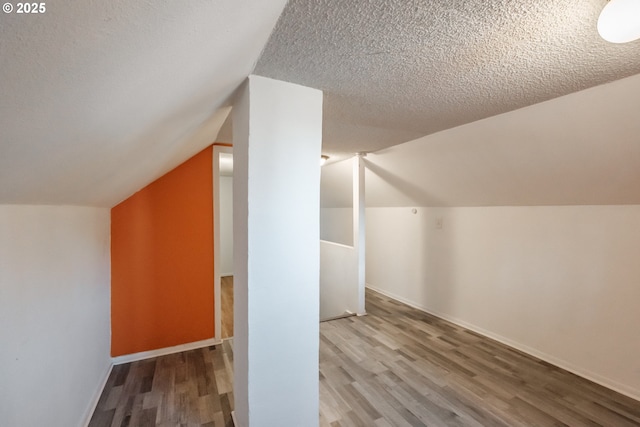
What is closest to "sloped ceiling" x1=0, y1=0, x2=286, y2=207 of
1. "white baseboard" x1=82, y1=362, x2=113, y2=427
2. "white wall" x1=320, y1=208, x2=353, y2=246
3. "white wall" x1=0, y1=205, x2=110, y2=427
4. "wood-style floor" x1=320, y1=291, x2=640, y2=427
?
"white wall" x1=0, y1=205, x2=110, y2=427

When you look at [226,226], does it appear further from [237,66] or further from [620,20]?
[620,20]

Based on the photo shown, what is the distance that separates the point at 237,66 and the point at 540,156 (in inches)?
85.8

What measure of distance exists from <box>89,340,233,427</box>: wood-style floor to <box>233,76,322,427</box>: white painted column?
534mm

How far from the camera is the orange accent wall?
2373 mm

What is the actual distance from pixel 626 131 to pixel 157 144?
103 inches

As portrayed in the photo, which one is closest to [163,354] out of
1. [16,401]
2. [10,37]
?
[16,401]

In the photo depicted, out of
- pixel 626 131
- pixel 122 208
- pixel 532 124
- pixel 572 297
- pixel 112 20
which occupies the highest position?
pixel 532 124

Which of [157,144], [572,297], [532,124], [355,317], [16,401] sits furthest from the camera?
[355,317]

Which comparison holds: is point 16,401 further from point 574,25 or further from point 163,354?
point 574,25

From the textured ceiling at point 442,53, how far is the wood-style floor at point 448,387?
202 cm

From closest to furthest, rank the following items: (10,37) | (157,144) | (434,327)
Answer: (10,37) → (157,144) → (434,327)

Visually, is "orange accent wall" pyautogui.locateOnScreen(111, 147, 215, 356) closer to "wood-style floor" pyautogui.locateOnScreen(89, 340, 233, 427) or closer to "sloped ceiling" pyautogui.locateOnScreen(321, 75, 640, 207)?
"wood-style floor" pyautogui.locateOnScreen(89, 340, 233, 427)

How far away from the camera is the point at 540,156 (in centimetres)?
196

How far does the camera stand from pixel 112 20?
1.53 ft
